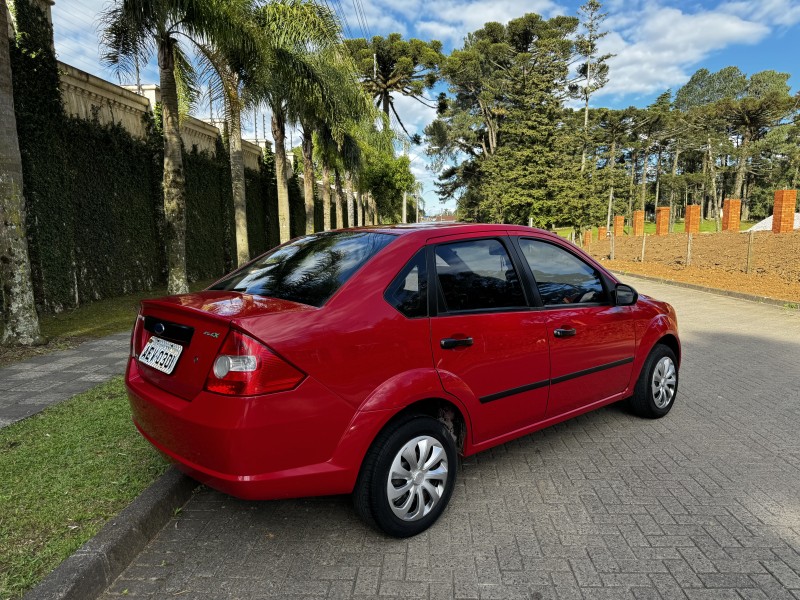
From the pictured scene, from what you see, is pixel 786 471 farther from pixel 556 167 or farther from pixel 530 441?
pixel 556 167

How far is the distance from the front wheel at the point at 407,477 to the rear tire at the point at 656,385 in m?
2.21

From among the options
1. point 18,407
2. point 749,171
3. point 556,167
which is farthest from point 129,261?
point 749,171

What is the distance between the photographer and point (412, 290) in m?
2.79

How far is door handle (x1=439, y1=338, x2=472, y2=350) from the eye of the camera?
2781mm

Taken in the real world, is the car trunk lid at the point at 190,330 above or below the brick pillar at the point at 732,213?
below

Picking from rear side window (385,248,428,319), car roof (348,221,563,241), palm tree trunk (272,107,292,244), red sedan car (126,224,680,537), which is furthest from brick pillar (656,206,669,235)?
rear side window (385,248,428,319)

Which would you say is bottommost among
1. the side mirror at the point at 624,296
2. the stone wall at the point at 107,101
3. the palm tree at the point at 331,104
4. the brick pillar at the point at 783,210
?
the side mirror at the point at 624,296

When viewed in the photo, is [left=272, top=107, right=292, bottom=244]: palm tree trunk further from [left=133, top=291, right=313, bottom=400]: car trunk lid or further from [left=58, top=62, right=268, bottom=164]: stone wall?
[left=133, top=291, right=313, bottom=400]: car trunk lid

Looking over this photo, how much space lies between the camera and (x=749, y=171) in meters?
66.3

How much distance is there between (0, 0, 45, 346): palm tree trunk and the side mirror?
288 inches

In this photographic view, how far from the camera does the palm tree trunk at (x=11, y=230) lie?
257 inches

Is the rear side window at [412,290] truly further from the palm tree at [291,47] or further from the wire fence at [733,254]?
the wire fence at [733,254]

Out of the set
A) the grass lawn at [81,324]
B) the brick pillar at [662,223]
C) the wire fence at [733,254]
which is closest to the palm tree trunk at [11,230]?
the grass lawn at [81,324]

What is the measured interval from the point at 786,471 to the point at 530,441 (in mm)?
1673
